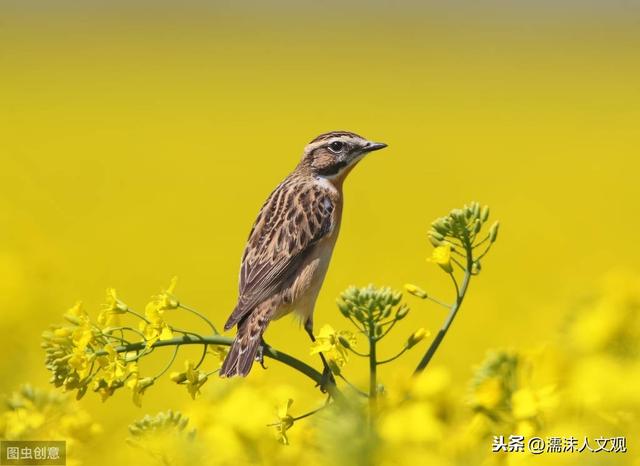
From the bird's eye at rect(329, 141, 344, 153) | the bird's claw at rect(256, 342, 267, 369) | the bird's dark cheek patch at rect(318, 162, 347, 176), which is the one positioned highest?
the bird's eye at rect(329, 141, 344, 153)

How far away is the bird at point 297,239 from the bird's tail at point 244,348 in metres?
0.01

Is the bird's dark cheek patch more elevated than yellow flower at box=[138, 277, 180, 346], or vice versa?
the bird's dark cheek patch

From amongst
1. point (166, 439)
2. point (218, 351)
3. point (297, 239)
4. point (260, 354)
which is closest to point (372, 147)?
point (297, 239)

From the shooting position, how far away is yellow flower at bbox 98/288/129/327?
3.78 m

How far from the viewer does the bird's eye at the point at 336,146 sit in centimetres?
644

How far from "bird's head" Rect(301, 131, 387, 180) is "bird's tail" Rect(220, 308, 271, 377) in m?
1.43

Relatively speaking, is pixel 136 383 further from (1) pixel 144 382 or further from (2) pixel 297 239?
(2) pixel 297 239

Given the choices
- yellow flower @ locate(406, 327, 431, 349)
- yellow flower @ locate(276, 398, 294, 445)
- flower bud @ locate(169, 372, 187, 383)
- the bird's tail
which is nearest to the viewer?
yellow flower @ locate(276, 398, 294, 445)

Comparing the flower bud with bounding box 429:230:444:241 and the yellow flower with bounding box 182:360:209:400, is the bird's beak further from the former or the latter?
the yellow flower with bounding box 182:360:209:400

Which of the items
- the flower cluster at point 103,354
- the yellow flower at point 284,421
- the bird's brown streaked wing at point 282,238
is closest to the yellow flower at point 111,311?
the flower cluster at point 103,354

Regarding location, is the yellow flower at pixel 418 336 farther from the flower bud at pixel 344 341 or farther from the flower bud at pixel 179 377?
the flower bud at pixel 179 377

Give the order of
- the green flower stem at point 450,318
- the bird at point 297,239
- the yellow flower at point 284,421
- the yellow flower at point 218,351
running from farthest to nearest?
the bird at point 297,239 < the yellow flower at point 218,351 < the yellow flower at point 284,421 < the green flower stem at point 450,318

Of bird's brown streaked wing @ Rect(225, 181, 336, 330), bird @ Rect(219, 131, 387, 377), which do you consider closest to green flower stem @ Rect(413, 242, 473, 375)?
bird @ Rect(219, 131, 387, 377)

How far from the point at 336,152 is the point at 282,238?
2.36ft
